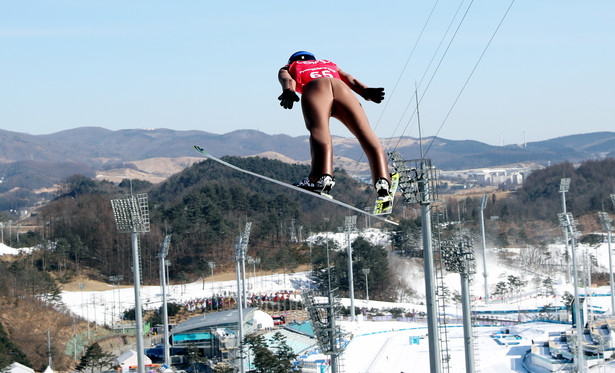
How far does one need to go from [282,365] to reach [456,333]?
19.9 m

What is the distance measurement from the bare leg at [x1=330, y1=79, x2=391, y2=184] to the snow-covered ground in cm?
2604

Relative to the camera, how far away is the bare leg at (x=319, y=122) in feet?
23.2

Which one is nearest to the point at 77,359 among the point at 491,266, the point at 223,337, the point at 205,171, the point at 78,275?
the point at 223,337

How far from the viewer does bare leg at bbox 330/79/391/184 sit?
23.8ft

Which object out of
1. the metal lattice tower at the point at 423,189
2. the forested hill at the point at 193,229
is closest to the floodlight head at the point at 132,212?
the metal lattice tower at the point at 423,189

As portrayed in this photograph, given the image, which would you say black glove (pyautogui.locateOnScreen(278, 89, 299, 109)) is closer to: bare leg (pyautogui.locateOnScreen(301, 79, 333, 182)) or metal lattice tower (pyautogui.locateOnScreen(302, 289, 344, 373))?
bare leg (pyautogui.locateOnScreen(301, 79, 333, 182))

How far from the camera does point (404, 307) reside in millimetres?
61438

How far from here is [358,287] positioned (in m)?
67.9

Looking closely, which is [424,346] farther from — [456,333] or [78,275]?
[78,275]

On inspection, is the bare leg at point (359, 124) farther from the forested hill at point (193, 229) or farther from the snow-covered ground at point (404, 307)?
the forested hill at point (193, 229)

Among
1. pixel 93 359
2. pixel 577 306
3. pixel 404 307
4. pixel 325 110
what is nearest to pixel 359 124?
pixel 325 110

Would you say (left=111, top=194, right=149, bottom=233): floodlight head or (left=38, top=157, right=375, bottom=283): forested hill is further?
(left=38, top=157, right=375, bottom=283): forested hill

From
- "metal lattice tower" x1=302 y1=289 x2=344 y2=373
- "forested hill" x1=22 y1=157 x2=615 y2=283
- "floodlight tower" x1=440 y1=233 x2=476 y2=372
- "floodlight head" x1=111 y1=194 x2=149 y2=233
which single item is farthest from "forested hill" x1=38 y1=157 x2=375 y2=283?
"metal lattice tower" x1=302 y1=289 x2=344 y2=373

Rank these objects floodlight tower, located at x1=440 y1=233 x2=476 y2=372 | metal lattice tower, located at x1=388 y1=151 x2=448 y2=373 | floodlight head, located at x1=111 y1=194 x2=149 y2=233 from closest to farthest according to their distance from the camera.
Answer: metal lattice tower, located at x1=388 y1=151 x2=448 y2=373
floodlight tower, located at x1=440 y1=233 x2=476 y2=372
floodlight head, located at x1=111 y1=194 x2=149 y2=233
